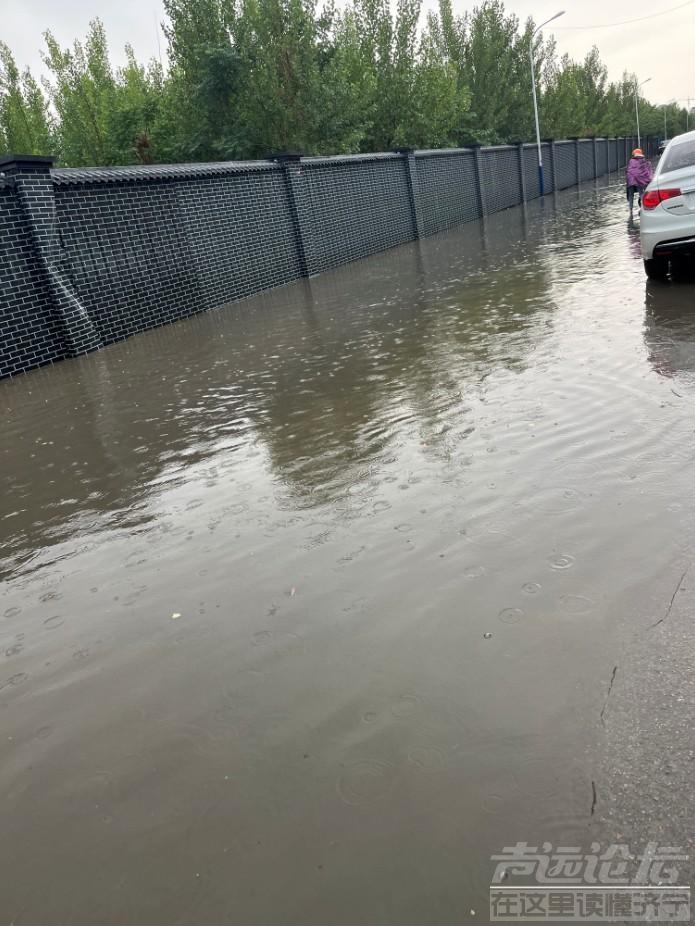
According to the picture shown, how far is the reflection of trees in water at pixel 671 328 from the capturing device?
5621 mm

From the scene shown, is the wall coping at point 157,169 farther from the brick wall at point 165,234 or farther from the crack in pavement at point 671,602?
the crack in pavement at point 671,602

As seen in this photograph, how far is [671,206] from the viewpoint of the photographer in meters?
8.00

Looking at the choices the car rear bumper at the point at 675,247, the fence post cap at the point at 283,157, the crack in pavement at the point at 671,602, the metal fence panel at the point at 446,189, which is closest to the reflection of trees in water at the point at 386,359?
the car rear bumper at the point at 675,247

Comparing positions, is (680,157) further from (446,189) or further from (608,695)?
(446,189)

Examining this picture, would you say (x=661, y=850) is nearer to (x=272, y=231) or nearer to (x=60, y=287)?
(x=60, y=287)

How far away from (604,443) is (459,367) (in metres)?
2.48

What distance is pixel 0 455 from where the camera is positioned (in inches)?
236

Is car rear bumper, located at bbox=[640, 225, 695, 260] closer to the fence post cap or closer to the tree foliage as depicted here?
the fence post cap

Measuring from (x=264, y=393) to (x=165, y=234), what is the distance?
22.7 ft

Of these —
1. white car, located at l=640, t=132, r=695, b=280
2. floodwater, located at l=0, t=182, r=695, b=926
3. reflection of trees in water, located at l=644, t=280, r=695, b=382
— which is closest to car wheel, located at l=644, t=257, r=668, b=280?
reflection of trees in water, located at l=644, t=280, r=695, b=382

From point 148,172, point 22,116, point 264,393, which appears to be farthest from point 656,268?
point 22,116

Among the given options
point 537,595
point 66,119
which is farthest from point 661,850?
point 66,119

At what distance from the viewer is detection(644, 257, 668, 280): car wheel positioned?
9.21 meters

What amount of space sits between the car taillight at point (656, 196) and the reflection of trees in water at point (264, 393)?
1.63 metres
